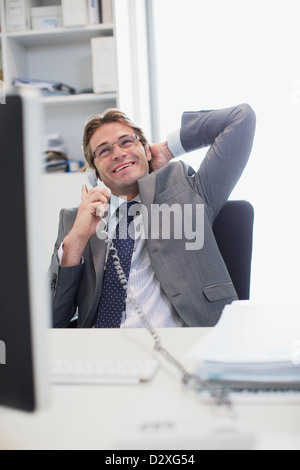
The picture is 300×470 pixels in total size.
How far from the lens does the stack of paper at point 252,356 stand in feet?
2.34

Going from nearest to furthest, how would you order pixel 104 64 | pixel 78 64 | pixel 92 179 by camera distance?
pixel 92 179
pixel 104 64
pixel 78 64

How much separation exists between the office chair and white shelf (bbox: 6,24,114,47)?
1.93 m

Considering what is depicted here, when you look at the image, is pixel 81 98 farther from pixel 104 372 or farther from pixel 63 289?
pixel 104 372

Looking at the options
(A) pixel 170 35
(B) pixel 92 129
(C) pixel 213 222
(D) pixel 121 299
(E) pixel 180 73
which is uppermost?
(A) pixel 170 35

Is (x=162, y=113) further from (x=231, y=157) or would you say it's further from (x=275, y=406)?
(x=275, y=406)

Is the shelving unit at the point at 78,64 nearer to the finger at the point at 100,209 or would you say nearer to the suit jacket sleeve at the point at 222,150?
the suit jacket sleeve at the point at 222,150

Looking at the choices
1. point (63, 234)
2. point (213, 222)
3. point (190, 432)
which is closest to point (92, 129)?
point (63, 234)

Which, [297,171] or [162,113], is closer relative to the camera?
[297,171]

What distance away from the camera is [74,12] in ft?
10.1

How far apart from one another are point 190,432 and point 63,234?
127 centimetres

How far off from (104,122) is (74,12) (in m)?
Answer: 1.53

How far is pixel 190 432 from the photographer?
55cm

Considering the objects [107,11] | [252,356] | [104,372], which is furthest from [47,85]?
[252,356]

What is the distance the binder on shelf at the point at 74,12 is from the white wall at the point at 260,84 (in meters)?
0.66
